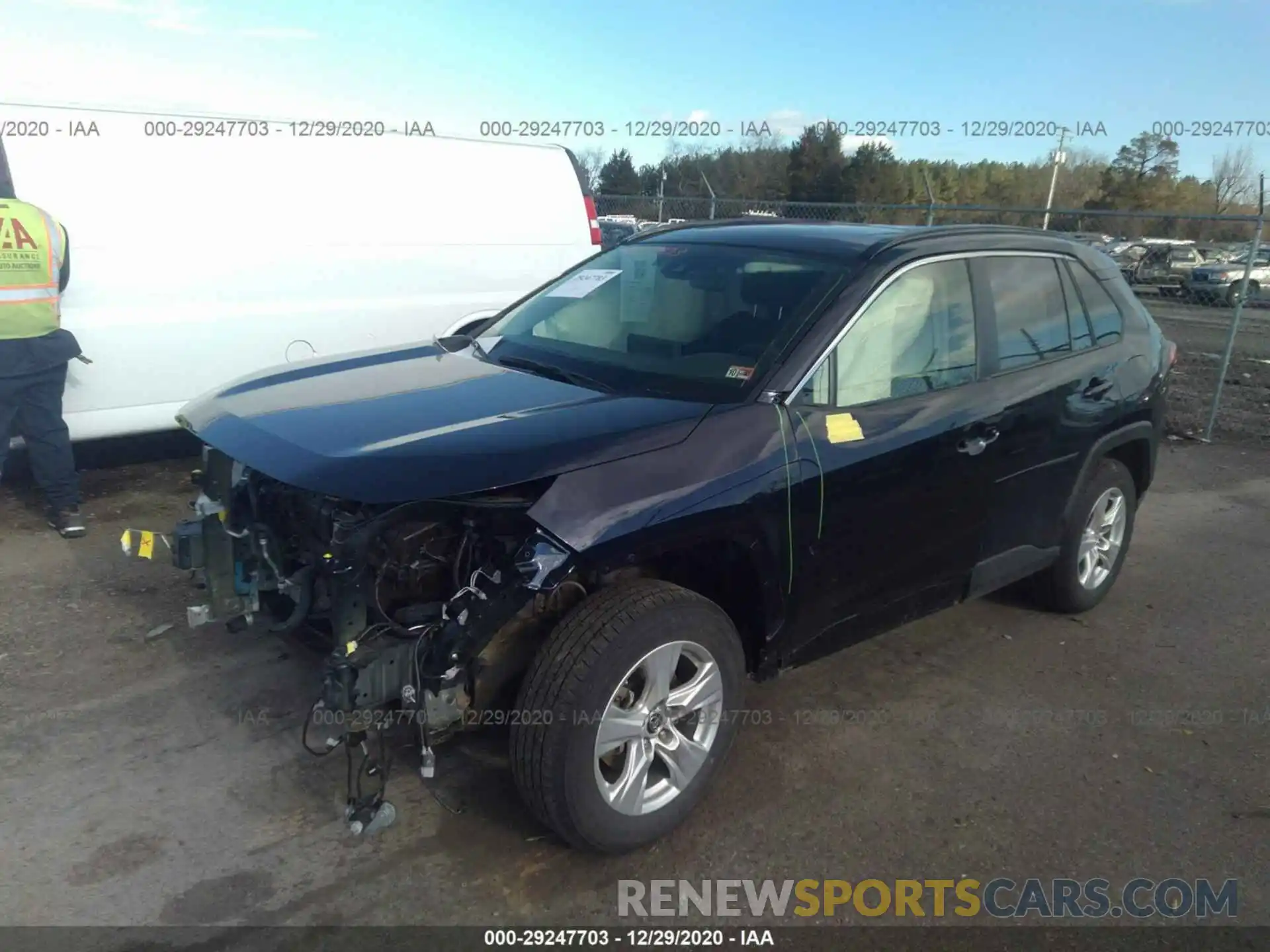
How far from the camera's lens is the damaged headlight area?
8.84 feet

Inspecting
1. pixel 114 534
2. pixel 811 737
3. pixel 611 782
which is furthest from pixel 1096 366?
pixel 114 534

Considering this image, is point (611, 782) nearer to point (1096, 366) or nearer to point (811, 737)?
point (811, 737)

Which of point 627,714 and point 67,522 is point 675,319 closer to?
point 627,714

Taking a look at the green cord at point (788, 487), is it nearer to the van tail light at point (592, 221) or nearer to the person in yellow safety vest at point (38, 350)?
the person in yellow safety vest at point (38, 350)

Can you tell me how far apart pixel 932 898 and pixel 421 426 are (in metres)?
2.11

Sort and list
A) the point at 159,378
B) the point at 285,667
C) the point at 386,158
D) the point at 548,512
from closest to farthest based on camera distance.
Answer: the point at 548,512
the point at 285,667
the point at 159,378
the point at 386,158

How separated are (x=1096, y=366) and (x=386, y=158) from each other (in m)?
4.71

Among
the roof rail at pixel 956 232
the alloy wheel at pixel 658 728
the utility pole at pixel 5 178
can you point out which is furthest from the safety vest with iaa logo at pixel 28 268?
the roof rail at pixel 956 232

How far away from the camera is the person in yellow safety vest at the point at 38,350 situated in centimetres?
504

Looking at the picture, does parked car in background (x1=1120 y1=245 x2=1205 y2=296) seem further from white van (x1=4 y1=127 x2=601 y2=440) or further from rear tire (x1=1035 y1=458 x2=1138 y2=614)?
white van (x1=4 y1=127 x2=601 y2=440)

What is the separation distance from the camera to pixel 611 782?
2.96 m

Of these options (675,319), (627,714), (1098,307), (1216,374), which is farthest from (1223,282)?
(627,714)

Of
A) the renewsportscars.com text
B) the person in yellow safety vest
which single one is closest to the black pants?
the person in yellow safety vest

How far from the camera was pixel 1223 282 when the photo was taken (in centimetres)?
1780
